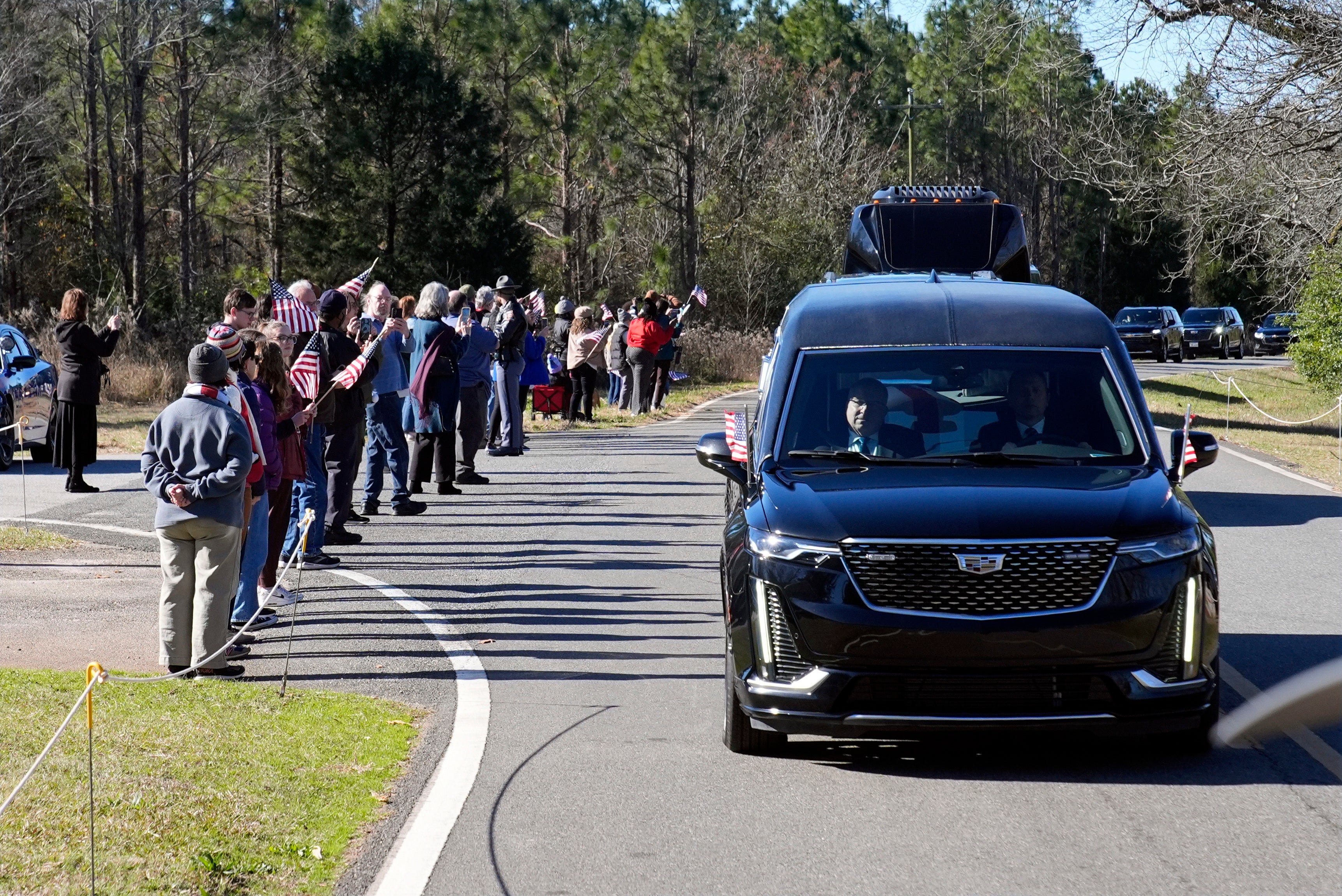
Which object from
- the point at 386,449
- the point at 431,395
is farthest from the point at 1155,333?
the point at 386,449

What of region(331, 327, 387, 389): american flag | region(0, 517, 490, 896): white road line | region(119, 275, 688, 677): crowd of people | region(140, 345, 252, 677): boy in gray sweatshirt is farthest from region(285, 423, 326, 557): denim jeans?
region(140, 345, 252, 677): boy in gray sweatshirt

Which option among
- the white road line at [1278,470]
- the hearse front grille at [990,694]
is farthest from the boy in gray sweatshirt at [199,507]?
Result: the white road line at [1278,470]

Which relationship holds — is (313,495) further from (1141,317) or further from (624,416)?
(1141,317)

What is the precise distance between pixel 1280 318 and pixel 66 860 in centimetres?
3088

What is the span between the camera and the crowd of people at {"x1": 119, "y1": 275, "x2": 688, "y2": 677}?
8312mm

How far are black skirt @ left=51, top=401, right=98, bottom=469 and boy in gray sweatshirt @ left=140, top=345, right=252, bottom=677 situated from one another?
28.1ft

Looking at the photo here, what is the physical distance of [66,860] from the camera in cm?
535

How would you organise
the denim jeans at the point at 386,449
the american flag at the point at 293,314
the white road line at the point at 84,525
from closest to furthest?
1. the american flag at the point at 293,314
2. the white road line at the point at 84,525
3. the denim jeans at the point at 386,449

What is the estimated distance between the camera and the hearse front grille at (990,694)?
20.0 feet

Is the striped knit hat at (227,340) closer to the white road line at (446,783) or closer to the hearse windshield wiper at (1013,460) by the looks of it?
the white road line at (446,783)

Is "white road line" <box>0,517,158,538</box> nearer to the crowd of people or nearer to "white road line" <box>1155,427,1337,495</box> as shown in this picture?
the crowd of people

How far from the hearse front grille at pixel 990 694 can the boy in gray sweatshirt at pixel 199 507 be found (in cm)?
370

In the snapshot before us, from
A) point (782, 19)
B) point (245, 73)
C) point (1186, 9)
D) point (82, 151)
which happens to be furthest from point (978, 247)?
point (782, 19)

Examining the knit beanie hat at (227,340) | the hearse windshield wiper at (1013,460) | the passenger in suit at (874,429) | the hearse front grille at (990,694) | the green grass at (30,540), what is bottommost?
the green grass at (30,540)
